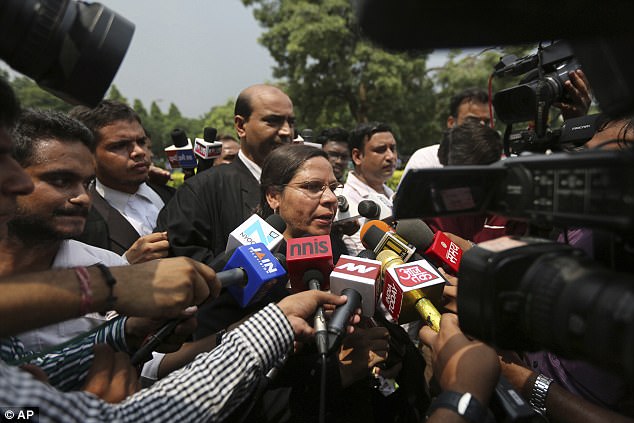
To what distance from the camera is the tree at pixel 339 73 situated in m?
17.4

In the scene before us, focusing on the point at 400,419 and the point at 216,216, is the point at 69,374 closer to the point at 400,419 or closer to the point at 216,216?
the point at 400,419

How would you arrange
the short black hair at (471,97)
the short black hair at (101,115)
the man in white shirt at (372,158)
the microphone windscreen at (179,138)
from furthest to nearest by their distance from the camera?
the short black hair at (471,97) → the man in white shirt at (372,158) → the microphone windscreen at (179,138) → the short black hair at (101,115)

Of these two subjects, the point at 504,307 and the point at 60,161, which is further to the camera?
the point at 60,161

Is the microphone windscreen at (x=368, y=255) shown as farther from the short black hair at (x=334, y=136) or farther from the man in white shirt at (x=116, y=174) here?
the short black hair at (x=334, y=136)

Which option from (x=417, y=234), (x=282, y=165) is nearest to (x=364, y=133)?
(x=282, y=165)

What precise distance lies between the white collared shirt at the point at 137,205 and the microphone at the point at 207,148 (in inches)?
22.9

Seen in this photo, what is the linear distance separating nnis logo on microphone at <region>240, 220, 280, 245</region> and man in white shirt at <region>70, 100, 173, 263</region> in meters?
1.08

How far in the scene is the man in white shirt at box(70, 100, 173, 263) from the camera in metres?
2.34

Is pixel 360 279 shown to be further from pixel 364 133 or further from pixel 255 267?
pixel 364 133

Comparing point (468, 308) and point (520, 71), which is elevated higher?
point (520, 71)

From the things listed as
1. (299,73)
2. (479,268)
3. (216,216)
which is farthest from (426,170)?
(299,73)

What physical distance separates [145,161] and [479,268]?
2.33m

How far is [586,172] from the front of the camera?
0.67m

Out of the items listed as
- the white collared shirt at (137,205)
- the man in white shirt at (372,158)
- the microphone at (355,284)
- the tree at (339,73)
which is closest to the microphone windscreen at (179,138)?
the white collared shirt at (137,205)
